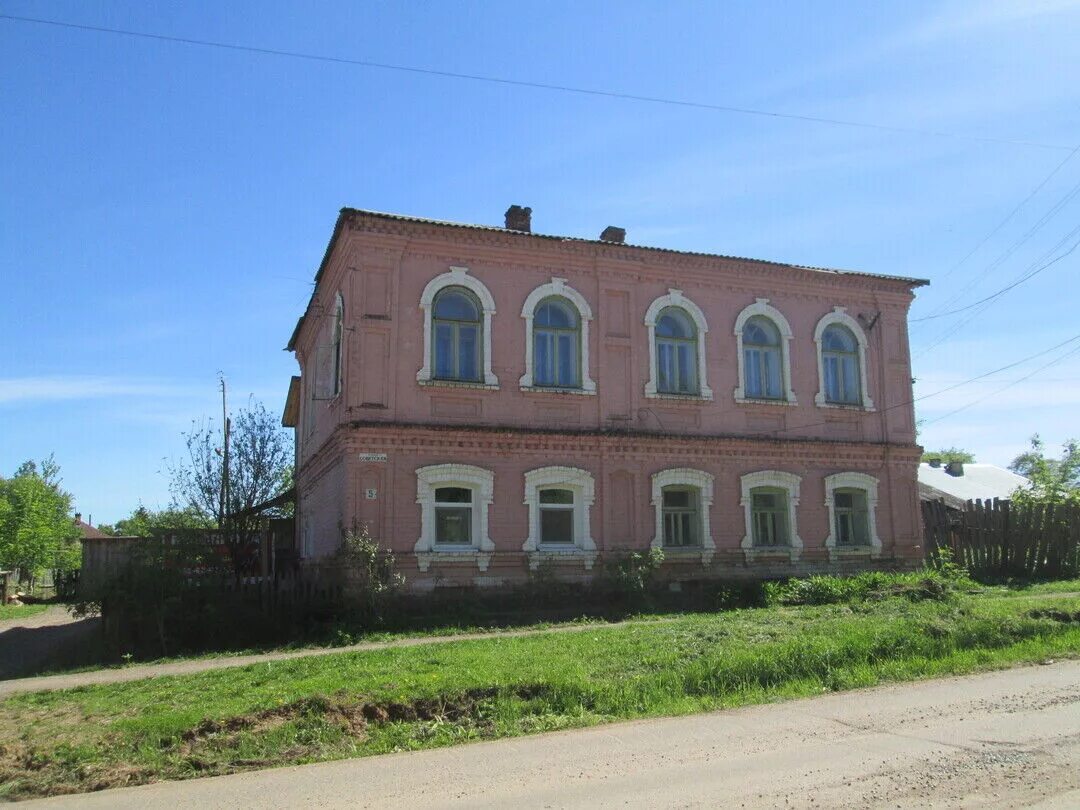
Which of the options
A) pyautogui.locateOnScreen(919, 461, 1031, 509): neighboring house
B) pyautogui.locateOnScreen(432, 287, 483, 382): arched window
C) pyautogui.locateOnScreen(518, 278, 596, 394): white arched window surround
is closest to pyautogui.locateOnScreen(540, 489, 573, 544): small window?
pyautogui.locateOnScreen(518, 278, 596, 394): white arched window surround

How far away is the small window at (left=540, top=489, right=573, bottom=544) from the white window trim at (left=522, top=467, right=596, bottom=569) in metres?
0.11

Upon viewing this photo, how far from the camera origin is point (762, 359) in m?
21.0

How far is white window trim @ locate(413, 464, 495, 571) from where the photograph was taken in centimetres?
1703

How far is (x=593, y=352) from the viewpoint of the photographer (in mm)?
19141

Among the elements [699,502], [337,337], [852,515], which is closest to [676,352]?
[699,502]

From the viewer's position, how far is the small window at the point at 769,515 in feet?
66.4

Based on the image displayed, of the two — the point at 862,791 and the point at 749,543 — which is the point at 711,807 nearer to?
the point at 862,791

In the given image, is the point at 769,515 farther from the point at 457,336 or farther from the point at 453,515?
the point at 457,336

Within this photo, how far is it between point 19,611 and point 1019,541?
32405 millimetres

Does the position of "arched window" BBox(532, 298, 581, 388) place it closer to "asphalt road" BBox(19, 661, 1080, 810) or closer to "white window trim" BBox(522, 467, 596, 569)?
"white window trim" BBox(522, 467, 596, 569)

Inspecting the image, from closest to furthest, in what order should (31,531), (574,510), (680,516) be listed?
(574,510)
(680,516)
(31,531)

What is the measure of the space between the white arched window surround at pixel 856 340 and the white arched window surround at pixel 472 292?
27.4 feet

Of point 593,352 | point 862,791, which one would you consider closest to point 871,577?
point 593,352

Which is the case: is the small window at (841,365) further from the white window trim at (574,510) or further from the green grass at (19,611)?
the green grass at (19,611)
